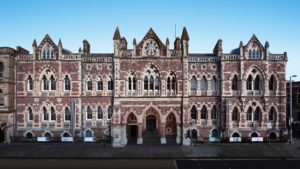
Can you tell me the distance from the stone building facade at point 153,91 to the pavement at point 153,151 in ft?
9.91

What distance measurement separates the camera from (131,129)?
36.7 meters

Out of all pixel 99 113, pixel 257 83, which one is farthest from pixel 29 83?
pixel 257 83

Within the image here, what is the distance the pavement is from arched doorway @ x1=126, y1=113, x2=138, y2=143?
140 inches

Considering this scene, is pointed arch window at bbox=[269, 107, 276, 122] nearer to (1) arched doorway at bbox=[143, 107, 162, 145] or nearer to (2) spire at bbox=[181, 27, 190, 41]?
(2) spire at bbox=[181, 27, 190, 41]

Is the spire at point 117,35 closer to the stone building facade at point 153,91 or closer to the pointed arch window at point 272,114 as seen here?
the stone building facade at point 153,91

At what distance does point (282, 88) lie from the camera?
35500 mm

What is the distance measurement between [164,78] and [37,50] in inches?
783

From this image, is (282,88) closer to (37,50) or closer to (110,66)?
(110,66)

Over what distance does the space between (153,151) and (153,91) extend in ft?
Answer: 29.0

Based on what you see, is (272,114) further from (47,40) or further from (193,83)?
(47,40)

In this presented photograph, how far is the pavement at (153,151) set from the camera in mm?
27859

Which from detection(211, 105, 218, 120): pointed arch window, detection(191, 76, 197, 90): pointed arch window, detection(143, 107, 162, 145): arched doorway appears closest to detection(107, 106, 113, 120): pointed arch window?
detection(143, 107, 162, 145): arched doorway

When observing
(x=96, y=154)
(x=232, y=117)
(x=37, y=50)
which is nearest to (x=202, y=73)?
(x=232, y=117)

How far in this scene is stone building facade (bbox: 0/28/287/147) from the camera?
1362 inches
